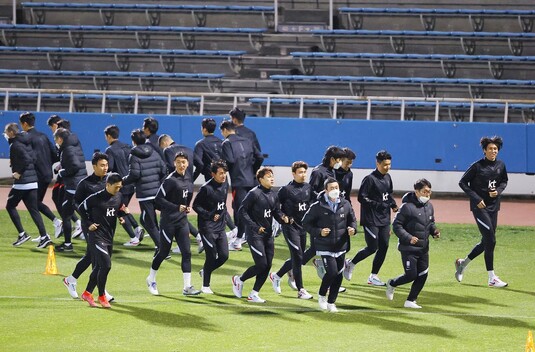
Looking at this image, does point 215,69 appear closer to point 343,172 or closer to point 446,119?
point 446,119

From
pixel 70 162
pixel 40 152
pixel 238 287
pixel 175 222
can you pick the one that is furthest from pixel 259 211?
pixel 40 152

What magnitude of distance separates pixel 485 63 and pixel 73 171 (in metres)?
13.7

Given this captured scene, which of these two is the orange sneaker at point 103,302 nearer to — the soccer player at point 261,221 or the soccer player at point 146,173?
the soccer player at point 261,221

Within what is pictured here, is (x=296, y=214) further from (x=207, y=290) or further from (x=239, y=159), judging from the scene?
(x=239, y=159)

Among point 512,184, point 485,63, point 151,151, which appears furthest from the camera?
point 485,63

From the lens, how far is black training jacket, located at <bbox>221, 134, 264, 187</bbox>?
18562mm

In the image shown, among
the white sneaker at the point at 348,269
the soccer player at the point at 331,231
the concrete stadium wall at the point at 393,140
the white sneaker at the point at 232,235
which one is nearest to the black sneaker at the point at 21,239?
the white sneaker at the point at 232,235

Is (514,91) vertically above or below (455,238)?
above

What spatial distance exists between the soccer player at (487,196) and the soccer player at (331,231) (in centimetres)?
289

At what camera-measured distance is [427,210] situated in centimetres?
1385

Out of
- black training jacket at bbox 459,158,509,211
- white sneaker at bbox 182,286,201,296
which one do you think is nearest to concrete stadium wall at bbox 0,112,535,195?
black training jacket at bbox 459,158,509,211

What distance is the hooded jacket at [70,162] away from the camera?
1809 cm

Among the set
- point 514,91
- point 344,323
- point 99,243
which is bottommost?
point 344,323

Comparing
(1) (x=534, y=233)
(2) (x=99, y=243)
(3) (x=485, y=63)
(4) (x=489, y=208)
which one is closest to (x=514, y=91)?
(3) (x=485, y=63)
